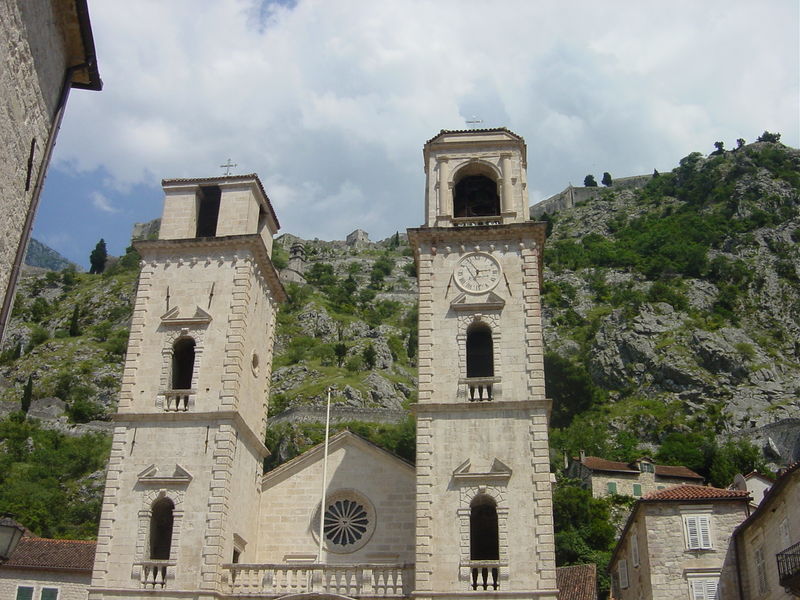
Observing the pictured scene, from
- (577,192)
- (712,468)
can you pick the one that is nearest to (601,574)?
(712,468)

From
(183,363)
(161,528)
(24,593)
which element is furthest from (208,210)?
(24,593)

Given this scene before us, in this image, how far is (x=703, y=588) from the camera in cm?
2781

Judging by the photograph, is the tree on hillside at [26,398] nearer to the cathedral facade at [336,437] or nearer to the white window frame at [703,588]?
the cathedral facade at [336,437]

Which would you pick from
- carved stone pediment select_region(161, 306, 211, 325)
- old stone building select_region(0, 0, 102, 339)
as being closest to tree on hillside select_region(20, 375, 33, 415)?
carved stone pediment select_region(161, 306, 211, 325)

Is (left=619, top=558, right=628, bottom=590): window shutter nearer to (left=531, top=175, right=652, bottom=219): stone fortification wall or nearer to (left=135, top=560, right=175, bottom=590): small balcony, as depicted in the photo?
(left=135, top=560, right=175, bottom=590): small balcony

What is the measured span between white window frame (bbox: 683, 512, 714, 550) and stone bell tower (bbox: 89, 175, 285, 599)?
1316 cm

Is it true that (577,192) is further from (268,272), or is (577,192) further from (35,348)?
(268,272)

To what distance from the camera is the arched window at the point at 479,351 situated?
25859 mm

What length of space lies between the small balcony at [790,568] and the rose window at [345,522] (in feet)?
35.5

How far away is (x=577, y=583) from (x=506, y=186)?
1729 centimetres

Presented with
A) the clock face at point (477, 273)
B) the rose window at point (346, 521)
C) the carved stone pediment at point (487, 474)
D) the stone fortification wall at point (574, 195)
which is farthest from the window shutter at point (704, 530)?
the stone fortification wall at point (574, 195)

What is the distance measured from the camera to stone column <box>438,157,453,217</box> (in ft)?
90.5

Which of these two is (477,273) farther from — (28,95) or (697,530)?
(28,95)

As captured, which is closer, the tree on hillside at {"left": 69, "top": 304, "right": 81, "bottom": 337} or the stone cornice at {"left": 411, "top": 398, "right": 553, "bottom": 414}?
the stone cornice at {"left": 411, "top": 398, "right": 553, "bottom": 414}
